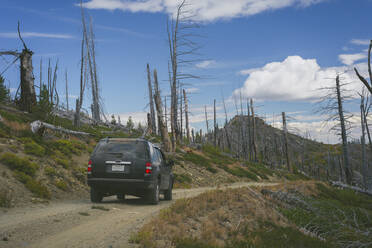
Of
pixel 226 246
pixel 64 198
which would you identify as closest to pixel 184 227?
pixel 226 246

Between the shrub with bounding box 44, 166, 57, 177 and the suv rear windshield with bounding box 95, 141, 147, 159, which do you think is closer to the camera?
the suv rear windshield with bounding box 95, 141, 147, 159

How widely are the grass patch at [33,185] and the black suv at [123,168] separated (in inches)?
73.6

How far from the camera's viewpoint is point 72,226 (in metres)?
6.53

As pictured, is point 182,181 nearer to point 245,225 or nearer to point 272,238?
point 245,225

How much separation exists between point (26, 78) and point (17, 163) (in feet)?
36.0

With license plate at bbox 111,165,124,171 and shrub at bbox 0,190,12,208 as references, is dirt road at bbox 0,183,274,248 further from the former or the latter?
license plate at bbox 111,165,124,171

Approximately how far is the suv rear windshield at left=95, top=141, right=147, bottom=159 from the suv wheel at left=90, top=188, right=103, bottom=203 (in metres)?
1.26

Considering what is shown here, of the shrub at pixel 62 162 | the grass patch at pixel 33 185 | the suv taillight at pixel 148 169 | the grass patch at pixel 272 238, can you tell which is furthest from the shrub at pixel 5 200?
the grass patch at pixel 272 238

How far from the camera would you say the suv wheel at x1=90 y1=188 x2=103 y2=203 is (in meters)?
9.87

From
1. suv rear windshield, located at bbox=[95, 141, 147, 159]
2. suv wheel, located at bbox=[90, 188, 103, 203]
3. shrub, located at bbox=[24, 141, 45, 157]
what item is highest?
shrub, located at bbox=[24, 141, 45, 157]

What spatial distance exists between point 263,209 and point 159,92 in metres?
17.9

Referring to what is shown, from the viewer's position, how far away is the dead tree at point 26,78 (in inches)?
806

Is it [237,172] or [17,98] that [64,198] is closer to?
[17,98]

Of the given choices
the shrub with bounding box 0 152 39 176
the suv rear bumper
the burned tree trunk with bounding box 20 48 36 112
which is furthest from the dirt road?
the burned tree trunk with bounding box 20 48 36 112
